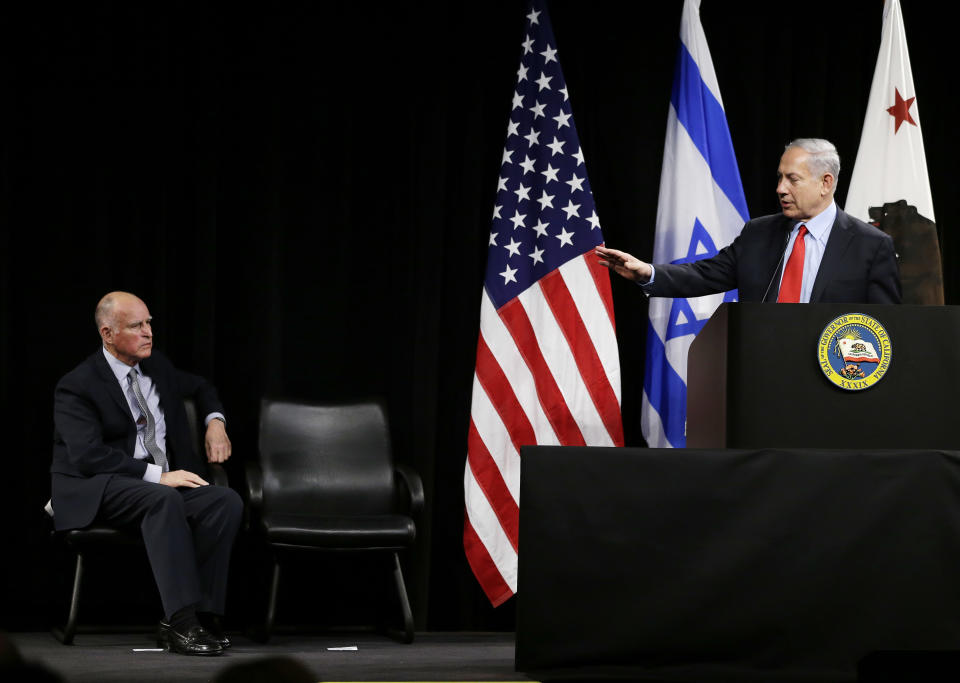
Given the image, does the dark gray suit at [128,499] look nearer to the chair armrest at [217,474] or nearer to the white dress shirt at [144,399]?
the white dress shirt at [144,399]

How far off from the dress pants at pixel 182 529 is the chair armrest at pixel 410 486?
71 cm

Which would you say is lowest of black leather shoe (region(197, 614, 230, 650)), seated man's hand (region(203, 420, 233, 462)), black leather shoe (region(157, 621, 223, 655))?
black leather shoe (region(197, 614, 230, 650))

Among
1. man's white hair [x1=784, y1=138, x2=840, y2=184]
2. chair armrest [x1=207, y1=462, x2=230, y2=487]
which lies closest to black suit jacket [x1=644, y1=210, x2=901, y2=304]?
man's white hair [x1=784, y1=138, x2=840, y2=184]

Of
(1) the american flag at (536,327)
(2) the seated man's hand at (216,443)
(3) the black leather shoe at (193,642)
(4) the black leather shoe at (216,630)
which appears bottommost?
(4) the black leather shoe at (216,630)

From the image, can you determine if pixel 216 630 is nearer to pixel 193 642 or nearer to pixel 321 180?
pixel 193 642

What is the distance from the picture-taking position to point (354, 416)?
5039mm

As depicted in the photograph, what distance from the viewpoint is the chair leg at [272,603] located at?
4.45 meters

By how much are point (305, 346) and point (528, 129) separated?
56.0 inches

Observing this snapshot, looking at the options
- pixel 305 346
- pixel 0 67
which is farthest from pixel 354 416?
pixel 0 67

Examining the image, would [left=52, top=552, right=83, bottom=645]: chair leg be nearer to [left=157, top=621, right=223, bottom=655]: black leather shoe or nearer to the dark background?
[left=157, top=621, right=223, bottom=655]: black leather shoe

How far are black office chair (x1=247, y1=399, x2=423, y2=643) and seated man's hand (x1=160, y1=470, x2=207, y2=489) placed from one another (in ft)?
0.86

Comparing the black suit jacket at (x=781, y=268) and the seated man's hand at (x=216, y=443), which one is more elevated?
the black suit jacket at (x=781, y=268)

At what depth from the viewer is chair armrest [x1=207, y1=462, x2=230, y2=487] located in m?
4.51

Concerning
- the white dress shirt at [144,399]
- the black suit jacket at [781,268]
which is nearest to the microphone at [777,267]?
the black suit jacket at [781,268]
